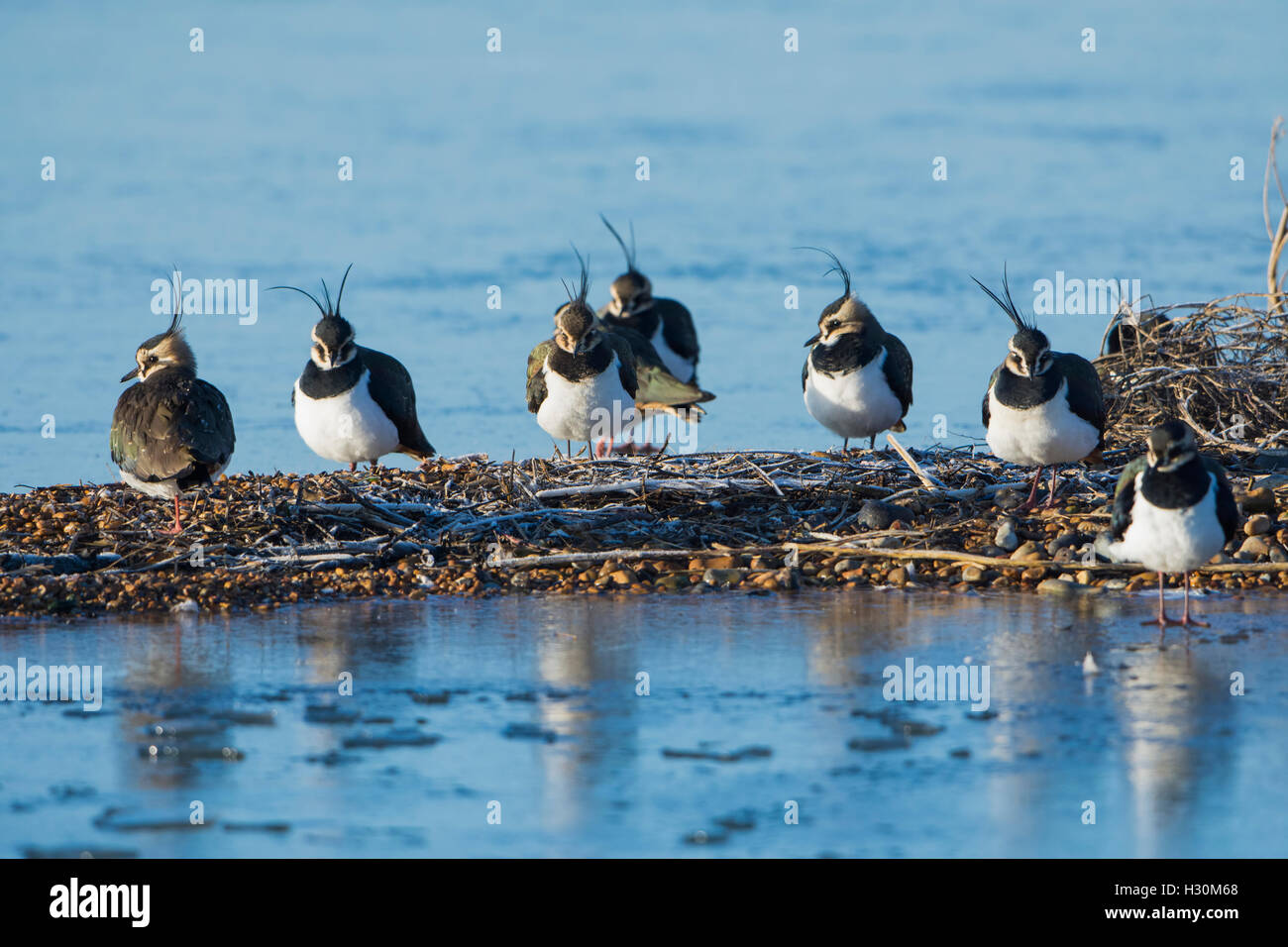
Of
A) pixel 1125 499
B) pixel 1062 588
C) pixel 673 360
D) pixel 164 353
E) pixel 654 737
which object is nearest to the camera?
pixel 654 737

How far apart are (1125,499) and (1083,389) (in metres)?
2.01

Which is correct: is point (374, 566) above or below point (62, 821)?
above

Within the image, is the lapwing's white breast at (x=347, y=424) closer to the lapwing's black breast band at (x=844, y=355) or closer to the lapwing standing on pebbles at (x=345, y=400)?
the lapwing standing on pebbles at (x=345, y=400)

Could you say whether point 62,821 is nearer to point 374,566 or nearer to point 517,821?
point 517,821

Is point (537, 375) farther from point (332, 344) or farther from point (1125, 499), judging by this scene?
point (1125, 499)

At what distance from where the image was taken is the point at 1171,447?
621 cm

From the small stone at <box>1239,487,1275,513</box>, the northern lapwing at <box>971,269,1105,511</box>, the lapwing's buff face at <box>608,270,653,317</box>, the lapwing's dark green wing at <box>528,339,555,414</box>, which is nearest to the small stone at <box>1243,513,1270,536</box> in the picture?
the small stone at <box>1239,487,1275,513</box>

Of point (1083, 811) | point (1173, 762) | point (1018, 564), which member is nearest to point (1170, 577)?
point (1018, 564)

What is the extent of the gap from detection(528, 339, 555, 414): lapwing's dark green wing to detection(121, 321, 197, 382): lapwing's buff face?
7.69 ft

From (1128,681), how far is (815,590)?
6.27 feet

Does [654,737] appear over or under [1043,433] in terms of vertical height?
under

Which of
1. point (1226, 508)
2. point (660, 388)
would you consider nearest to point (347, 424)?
point (660, 388)

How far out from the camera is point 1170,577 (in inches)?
276

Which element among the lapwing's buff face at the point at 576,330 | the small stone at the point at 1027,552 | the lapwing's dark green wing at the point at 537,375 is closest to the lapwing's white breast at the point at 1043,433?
the small stone at the point at 1027,552
